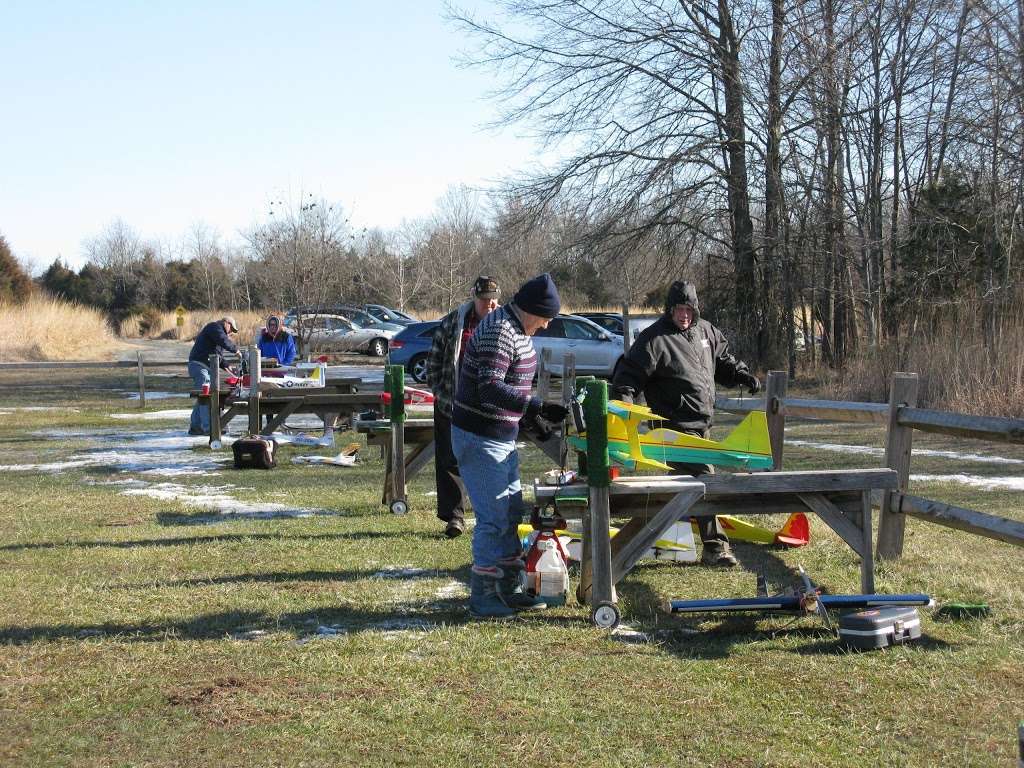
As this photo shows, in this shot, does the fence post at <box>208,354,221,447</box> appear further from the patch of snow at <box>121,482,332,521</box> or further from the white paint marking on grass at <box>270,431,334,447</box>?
the patch of snow at <box>121,482,332,521</box>

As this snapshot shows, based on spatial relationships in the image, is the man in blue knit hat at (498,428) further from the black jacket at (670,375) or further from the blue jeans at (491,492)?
the black jacket at (670,375)

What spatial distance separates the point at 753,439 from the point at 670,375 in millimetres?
1091

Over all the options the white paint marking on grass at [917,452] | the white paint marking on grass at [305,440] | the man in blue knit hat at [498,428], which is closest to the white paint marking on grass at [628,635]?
the man in blue knit hat at [498,428]

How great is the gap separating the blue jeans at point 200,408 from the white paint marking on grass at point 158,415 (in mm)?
3175

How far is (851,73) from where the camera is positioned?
2348 centimetres

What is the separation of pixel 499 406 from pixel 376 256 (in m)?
→ 46.2

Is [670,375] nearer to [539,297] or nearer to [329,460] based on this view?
[539,297]

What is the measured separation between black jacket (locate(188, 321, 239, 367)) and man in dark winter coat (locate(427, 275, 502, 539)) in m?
8.71

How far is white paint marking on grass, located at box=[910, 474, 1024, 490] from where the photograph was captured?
36.1 ft

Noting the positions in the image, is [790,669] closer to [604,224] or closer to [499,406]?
[499,406]

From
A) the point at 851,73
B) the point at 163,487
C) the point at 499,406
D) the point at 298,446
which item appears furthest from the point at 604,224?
the point at 499,406

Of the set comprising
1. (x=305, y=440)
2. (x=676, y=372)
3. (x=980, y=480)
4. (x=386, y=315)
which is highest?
(x=386, y=315)

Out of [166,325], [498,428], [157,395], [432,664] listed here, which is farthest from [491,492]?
[166,325]

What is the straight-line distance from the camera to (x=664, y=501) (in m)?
6.23
